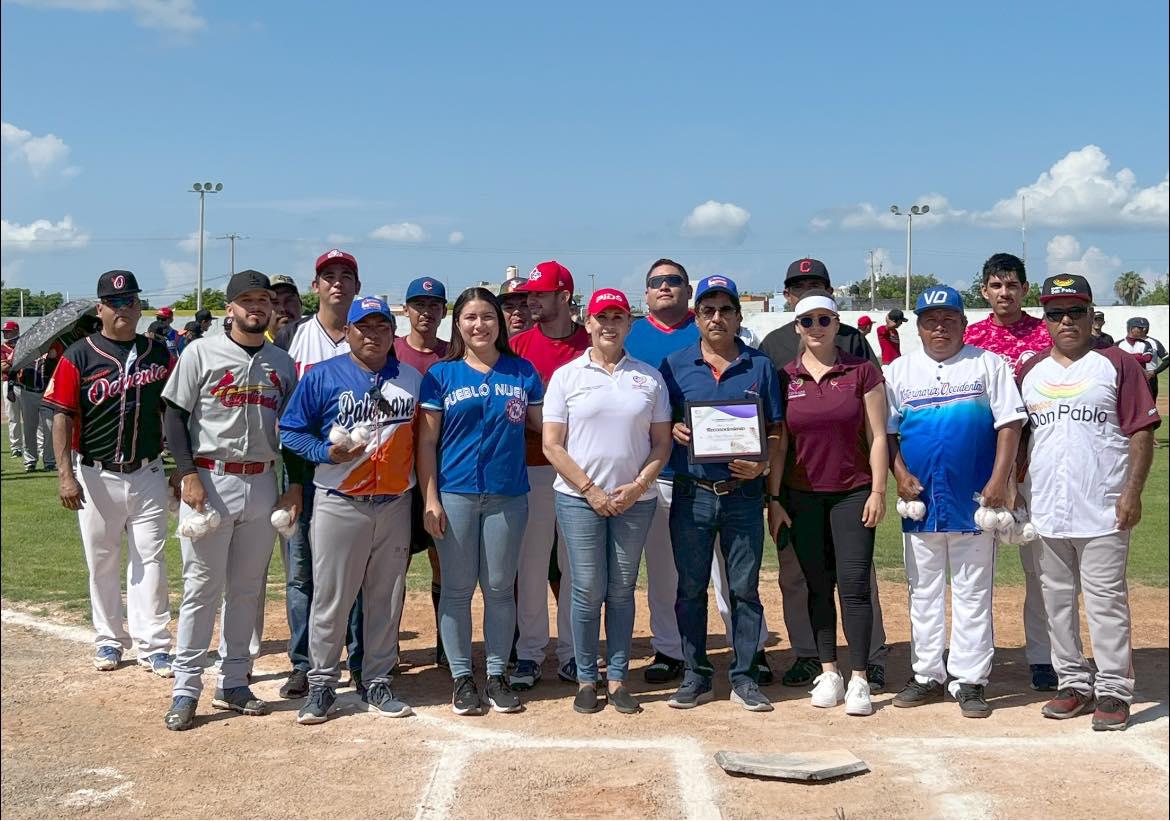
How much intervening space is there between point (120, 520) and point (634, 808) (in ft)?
12.1

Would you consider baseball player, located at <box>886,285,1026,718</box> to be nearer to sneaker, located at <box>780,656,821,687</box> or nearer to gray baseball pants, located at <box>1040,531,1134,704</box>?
gray baseball pants, located at <box>1040,531,1134,704</box>

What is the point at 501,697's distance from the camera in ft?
19.3

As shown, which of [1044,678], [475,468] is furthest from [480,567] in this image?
[1044,678]

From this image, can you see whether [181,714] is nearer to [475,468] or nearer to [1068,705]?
[475,468]

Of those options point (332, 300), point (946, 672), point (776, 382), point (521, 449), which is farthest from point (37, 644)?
point (946, 672)

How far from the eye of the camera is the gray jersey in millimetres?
5660

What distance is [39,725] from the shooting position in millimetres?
5664

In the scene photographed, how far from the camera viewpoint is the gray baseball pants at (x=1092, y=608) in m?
5.59

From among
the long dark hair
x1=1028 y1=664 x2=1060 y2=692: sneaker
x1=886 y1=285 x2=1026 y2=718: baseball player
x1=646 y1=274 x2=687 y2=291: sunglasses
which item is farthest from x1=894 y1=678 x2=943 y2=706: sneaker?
the long dark hair

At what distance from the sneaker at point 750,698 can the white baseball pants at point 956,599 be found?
2.78 feet

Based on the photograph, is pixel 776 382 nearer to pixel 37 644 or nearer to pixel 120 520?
pixel 120 520

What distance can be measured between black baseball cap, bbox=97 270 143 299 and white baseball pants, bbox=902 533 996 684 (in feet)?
14.9

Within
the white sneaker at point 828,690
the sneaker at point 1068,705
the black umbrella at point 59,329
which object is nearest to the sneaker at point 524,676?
the white sneaker at point 828,690

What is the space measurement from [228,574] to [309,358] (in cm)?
125
